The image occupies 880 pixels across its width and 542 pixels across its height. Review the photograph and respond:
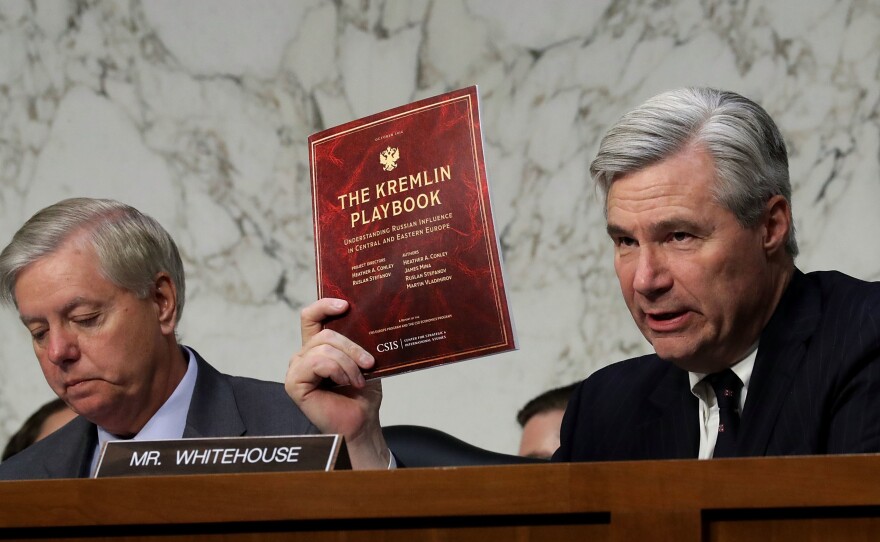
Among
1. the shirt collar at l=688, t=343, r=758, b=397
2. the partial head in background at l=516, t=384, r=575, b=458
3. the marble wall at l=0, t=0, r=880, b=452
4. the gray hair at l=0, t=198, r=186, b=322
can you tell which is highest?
the marble wall at l=0, t=0, r=880, b=452

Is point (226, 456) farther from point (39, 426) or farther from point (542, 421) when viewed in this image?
point (39, 426)

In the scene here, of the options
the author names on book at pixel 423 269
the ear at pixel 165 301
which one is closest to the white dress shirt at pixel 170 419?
the ear at pixel 165 301

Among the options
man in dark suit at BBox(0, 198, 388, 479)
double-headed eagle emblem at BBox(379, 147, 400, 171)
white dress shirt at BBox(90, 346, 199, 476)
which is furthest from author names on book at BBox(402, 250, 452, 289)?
white dress shirt at BBox(90, 346, 199, 476)

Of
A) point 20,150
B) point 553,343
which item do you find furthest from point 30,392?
point 553,343

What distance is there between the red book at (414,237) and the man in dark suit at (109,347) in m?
0.53

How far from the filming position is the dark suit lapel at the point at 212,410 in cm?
247

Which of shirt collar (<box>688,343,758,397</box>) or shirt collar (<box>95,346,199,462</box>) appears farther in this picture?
shirt collar (<box>95,346,199,462</box>)

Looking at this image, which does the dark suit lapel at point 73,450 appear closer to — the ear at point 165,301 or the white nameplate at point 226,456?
the ear at point 165,301

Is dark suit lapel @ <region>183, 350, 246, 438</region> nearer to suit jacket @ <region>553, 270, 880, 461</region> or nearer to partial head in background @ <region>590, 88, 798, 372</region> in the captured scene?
suit jacket @ <region>553, 270, 880, 461</region>

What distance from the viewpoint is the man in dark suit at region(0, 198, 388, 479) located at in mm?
2461

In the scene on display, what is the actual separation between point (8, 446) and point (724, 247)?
221 centimetres

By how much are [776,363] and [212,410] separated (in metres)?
1.05

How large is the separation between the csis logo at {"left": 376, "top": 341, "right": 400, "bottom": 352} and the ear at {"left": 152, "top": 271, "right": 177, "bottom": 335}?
0.71m

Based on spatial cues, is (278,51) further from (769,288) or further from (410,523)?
A: (410,523)
